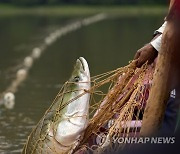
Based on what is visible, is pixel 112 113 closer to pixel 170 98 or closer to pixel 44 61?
pixel 170 98

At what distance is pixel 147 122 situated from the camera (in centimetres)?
313

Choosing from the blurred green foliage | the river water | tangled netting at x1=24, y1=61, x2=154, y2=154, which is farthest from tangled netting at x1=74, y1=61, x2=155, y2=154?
the blurred green foliage

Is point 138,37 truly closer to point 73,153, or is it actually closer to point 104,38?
point 104,38

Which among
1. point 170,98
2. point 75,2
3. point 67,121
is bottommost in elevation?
point 170,98

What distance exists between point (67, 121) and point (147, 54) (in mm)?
778

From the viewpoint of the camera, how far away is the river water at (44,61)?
855 centimetres

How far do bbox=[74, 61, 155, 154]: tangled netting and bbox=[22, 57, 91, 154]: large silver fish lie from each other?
71mm

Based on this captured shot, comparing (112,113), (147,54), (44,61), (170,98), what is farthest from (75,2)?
(170,98)

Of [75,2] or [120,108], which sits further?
[75,2]

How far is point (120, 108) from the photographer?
3887 mm

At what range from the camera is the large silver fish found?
4008mm

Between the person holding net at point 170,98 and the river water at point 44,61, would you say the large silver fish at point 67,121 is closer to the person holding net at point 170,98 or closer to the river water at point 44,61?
the person holding net at point 170,98

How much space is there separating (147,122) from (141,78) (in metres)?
0.76

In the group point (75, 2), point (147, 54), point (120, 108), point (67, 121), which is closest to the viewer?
point (147, 54)
